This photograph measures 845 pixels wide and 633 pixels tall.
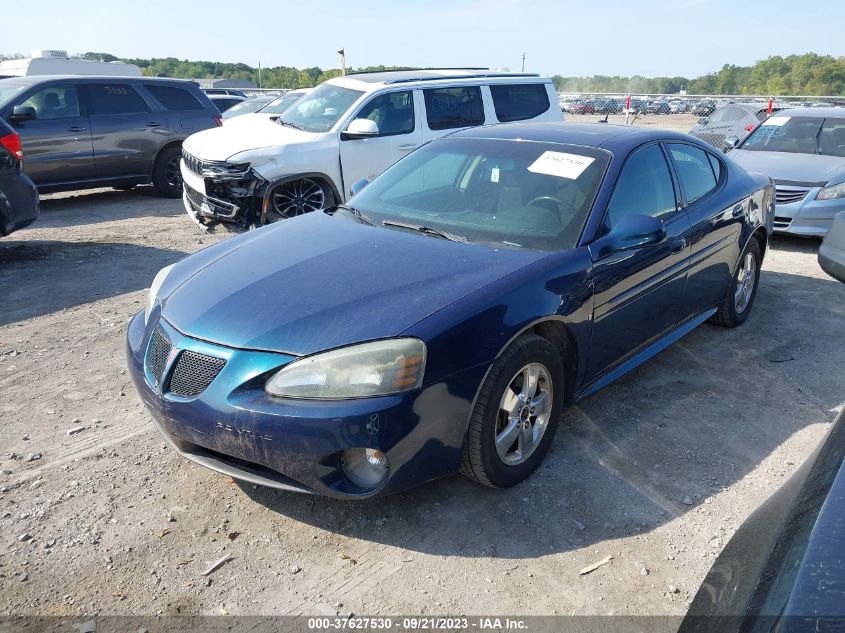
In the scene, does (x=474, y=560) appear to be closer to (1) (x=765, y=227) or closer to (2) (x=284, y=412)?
(2) (x=284, y=412)

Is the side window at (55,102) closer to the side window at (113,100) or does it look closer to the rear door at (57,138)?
the rear door at (57,138)

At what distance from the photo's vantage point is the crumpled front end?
22.6 ft

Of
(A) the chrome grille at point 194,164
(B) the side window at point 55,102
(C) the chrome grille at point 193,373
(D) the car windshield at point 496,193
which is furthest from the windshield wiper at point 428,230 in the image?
(B) the side window at point 55,102

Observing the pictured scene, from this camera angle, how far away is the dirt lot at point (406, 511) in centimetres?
252

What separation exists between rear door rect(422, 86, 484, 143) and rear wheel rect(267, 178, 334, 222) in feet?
4.65

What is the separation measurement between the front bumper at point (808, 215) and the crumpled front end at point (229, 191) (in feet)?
19.2

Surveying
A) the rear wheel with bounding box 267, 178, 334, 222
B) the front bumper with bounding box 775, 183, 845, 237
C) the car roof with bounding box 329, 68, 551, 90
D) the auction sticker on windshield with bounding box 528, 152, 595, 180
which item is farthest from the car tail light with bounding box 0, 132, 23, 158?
the front bumper with bounding box 775, 183, 845, 237

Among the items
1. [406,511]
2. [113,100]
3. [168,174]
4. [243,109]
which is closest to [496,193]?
[406,511]

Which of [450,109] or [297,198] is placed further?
[450,109]

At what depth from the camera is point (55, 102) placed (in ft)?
31.3

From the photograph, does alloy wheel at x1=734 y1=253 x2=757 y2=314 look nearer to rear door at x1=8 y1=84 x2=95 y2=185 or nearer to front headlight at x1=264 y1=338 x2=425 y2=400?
front headlight at x1=264 y1=338 x2=425 y2=400

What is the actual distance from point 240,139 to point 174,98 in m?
4.04

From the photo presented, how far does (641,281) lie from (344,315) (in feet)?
5.90

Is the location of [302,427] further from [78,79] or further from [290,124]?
[78,79]
